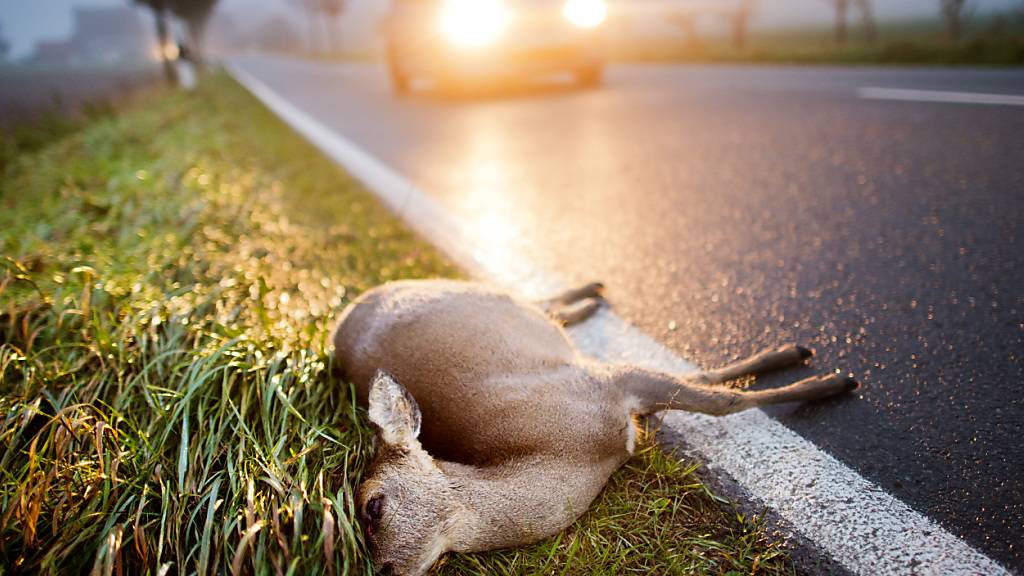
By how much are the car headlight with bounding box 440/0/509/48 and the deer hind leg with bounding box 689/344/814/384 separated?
9.53 metres

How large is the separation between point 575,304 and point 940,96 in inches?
251

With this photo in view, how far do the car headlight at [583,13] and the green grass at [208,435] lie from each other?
28.1ft

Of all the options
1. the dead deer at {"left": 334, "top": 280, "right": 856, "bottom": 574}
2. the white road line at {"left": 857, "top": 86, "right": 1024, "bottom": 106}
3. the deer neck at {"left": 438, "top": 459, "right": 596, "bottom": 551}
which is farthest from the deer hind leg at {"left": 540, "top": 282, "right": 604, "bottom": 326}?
the white road line at {"left": 857, "top": 86, "right": 1024, "bottom": 106}

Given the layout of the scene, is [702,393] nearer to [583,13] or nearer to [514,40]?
[514,40]

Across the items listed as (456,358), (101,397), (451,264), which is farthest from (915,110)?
(101,397)

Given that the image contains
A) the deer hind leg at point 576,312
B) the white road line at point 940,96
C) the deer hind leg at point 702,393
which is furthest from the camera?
the white road line at point 940,96

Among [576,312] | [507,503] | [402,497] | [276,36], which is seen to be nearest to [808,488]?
[507,503]

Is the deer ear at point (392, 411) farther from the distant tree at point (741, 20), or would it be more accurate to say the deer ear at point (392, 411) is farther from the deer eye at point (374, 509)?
the distant tree at point (741, 20)

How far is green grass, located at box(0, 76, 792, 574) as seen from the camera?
1698 millimetres

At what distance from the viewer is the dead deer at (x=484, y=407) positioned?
164 centimetres

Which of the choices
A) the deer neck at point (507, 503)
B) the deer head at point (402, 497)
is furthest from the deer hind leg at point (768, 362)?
the deer head at point (402, 497)

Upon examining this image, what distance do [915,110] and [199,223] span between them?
6.53m

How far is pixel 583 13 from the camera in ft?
36.9

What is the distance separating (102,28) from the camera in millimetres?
174250
